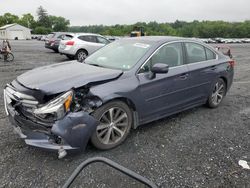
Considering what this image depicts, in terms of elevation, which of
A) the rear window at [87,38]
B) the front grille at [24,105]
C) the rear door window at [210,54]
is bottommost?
the front grille at [24,105]

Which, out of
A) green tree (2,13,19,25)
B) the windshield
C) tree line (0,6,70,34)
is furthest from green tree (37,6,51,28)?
the windshield

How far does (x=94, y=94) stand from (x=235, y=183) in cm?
203

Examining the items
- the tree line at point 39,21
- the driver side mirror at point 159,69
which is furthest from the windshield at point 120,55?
the tree line at point 39,21

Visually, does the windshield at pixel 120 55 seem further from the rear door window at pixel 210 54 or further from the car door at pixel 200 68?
the rear door window at pixel 210 54

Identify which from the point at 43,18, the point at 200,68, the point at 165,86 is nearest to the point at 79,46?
the point at 200,68

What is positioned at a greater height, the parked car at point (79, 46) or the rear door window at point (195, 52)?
the rear door window at point (195, 52)

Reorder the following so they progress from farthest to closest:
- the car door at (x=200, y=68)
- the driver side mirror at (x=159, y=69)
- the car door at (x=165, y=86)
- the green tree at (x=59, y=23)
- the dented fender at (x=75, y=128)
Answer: the green tree at (x=59, y=23) → the car door at (x=200, y=68) → the car door at (x=165, y=86) → the driver side mirror at (x=159, y=69) → the dented fender at (x=75, y=128)

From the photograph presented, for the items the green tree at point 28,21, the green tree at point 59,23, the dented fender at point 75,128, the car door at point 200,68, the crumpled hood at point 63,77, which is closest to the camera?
the dented fender at point 75,128

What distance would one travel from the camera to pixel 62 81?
10.3 feet

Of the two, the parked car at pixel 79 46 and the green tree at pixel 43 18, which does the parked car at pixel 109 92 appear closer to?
the parked car at pixel 79 46

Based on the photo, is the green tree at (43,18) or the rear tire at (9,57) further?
the green tree at (43,18)

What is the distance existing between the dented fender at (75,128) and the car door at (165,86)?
995 millimetres

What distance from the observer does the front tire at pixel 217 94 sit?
5.12 m

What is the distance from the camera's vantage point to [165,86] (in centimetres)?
395
